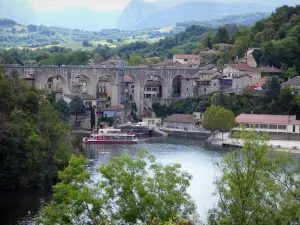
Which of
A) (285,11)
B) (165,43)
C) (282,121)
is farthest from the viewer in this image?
(165,43)

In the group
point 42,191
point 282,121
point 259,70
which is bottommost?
point 42,191

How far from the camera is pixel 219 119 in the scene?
54.1 meters

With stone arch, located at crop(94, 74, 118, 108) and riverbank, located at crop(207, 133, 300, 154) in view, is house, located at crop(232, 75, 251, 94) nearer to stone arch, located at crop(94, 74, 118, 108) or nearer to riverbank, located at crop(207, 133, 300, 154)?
riverbank, located at crop(207, 133, 300, 154)

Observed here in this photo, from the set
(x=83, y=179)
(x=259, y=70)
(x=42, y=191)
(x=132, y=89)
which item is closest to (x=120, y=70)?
(x=132, y=89)

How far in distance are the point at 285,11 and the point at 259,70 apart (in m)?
17.4

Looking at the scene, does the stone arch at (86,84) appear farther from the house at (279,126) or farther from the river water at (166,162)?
the house at (279,126)

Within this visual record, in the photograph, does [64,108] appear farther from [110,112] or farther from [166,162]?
[166,162]

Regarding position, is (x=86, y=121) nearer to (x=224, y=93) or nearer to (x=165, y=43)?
(x=224, y=93)

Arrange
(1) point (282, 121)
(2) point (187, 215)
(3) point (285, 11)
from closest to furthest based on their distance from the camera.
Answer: (2) point (187, 215) < (1) point (282, 121) < (3) point (285, 11)

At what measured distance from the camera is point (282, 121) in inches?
2103

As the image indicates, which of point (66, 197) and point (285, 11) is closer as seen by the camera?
point (66, 197)

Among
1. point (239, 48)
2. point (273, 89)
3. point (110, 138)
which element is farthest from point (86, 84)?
point (239, 48)

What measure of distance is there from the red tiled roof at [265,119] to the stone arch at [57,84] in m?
17.9

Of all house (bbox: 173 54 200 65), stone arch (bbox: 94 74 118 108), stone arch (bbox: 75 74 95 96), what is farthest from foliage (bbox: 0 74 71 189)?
house (bbox: 173 54 200 65)
